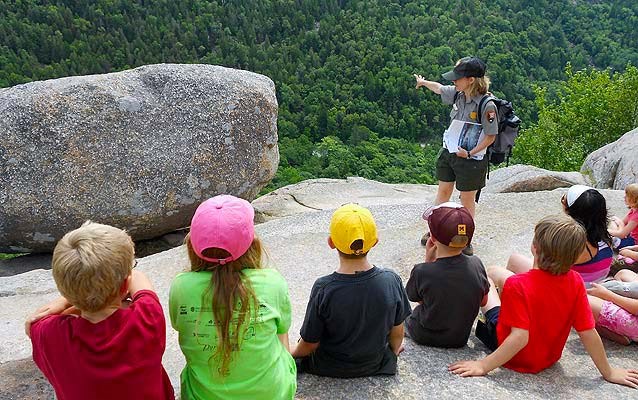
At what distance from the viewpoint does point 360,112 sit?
50969mm

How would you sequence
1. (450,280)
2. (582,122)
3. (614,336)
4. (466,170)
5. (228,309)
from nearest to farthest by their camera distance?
(228,309) < (450,280) < (614,336) < (466,170) < (582,122)

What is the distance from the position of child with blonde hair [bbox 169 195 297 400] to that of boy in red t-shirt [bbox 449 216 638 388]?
1.51m

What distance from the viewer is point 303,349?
144 inches

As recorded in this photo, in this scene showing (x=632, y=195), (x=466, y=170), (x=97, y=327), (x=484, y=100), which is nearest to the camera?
(x=97, y=327)

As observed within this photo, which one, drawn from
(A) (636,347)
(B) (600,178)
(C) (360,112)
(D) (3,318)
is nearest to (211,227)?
(A) (636,347)

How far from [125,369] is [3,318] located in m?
4.46

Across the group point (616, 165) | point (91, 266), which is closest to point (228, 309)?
point (91, 266)

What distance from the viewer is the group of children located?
2555mm

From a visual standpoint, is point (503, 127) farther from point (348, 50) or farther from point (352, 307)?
point (348, 50)

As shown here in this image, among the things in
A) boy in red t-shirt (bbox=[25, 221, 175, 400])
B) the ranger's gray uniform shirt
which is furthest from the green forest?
boy in red t-shirt (bbox=[25, 221, 175, 400])

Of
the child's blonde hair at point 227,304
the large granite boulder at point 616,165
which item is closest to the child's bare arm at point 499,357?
the child's blonde hair at point 227,304

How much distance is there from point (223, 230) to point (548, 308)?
2.21m

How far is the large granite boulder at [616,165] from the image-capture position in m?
10.6

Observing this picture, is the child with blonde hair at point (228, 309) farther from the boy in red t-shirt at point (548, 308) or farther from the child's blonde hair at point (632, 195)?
the child's blonde hair at point (632, 195)
